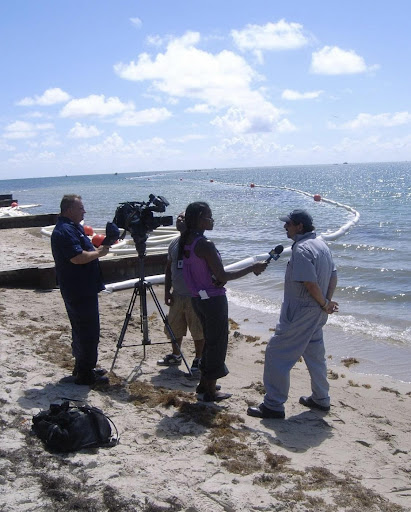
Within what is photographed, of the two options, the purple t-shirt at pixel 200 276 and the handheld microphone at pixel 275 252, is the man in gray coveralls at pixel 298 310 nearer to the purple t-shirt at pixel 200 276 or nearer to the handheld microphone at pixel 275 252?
the handheld microphone at pixel 275 252

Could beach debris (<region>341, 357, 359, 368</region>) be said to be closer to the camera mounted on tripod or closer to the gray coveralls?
the gray coveralls

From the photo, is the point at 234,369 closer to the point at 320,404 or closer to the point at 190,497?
the point at 320,404

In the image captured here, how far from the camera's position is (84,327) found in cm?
517

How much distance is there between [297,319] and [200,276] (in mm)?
909

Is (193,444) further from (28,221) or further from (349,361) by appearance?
(28,221)

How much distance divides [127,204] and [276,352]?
202 centimetres

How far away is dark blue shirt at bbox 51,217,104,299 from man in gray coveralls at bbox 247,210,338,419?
1686 millimetres

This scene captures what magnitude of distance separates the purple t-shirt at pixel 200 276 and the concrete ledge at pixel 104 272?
5395 millimetres

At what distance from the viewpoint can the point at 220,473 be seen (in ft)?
12.2

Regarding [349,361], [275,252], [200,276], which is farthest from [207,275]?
[349,361]

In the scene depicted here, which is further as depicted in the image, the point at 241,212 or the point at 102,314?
the point at 241,212

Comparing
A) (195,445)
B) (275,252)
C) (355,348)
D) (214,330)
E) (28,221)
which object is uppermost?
(275,252)

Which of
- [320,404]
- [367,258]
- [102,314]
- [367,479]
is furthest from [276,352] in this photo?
[367,258]

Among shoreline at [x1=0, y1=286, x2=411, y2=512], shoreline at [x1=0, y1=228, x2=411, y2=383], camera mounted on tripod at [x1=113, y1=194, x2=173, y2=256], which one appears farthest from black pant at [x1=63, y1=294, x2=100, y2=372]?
shoreline at [x1=0, y1=228, x2=411, y2=383]
